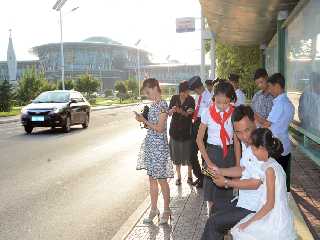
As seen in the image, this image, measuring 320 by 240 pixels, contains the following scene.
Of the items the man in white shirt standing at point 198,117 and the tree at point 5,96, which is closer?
the man in white shirt standing at point 198,117

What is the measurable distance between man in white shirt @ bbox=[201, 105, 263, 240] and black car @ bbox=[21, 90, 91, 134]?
50.6 feet

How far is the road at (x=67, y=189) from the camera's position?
6.18 meters

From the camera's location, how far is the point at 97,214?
22.4 feet

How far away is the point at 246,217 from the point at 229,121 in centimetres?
162

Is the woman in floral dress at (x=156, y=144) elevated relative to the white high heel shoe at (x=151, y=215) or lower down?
elevated

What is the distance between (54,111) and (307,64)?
41.2 ft

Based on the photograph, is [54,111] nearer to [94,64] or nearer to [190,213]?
[190,213]

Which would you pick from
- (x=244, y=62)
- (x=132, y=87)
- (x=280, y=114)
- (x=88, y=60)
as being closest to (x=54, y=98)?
(x=244, y=62)

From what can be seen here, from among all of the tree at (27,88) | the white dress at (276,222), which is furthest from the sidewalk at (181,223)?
the tree at (27,88)

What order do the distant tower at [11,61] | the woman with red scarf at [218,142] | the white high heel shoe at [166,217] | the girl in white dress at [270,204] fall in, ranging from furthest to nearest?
the distant tower at [11,61] < the white high heel shoe at [166,217] < the woman with red scarf at [218,142] < the girl in white dress at [270,204]

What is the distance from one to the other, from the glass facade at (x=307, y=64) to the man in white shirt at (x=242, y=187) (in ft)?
9.76

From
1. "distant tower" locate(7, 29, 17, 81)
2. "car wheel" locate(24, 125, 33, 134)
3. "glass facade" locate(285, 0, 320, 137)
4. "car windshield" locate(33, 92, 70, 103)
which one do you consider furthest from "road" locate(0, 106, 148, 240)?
"distant tower" locate(7, 29, 17, 81)

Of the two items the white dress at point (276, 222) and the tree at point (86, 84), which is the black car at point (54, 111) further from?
the tree at point (86, 84)

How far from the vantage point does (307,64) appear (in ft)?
26.5
